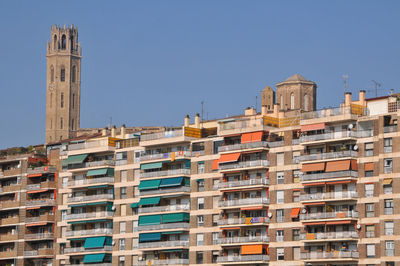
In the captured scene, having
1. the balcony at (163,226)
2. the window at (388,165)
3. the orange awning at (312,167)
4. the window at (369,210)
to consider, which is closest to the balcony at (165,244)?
the balcony at (163,226)

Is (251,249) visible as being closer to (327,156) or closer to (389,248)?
(327,156)

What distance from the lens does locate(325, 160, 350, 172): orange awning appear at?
330ft

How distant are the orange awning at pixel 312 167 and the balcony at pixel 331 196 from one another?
2.38 metres

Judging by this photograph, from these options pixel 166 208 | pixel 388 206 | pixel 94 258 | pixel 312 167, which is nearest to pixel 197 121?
pixel 166 208

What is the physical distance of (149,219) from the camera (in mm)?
115500

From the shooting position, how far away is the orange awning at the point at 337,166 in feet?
330

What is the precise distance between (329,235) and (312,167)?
6.88 metres

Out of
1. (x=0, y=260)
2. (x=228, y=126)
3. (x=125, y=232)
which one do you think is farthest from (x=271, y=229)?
(x=0, y=260)

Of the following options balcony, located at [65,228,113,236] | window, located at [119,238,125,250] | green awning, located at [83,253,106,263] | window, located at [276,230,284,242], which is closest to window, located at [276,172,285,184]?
window, located at [276,230,284,242]

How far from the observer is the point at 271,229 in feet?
349

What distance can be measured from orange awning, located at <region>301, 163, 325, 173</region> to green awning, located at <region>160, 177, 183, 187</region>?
51.6 ft

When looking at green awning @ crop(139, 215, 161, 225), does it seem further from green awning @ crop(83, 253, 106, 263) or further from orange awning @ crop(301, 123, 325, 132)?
orange awning @ crop(301, 123, 325, 132)

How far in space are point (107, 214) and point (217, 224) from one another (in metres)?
15.6

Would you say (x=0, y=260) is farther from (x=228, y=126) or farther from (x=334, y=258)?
(x=334, y=258)
